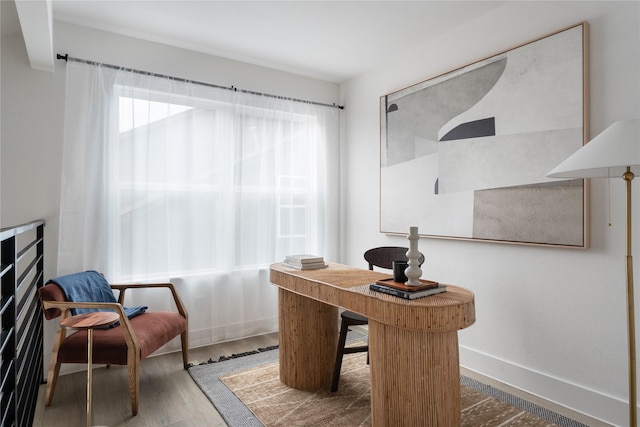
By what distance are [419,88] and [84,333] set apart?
3.10 m

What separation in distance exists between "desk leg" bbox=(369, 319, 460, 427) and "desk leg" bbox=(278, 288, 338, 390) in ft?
2.55

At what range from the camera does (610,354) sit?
7.23ft

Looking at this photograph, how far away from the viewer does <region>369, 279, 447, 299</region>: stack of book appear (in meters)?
1.83

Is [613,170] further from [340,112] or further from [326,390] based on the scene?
[340,112]

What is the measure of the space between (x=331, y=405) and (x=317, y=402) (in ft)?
0.31

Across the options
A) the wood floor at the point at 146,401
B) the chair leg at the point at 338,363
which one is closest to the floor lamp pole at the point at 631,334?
the wood floor at the point at 146,401

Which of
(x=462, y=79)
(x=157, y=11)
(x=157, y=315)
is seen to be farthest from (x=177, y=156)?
(x=462, y=79)

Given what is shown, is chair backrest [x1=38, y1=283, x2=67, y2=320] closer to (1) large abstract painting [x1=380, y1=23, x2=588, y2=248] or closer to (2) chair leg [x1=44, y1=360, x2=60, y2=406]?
(2) chair leg [x1=44, y1=360, x2=60, y2=406]

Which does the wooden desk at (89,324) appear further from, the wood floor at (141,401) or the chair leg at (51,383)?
Result: the chair leg at (51,383)

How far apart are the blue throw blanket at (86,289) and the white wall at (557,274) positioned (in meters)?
2.50

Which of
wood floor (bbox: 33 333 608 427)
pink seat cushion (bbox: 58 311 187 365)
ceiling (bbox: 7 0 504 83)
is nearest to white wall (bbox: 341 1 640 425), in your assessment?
wood floor (bbox: 33 333 608 427)

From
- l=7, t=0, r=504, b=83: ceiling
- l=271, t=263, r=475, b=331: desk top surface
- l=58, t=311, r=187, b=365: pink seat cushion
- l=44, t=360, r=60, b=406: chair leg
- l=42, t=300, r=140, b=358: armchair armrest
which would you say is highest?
l=7, t=0, r=504, b=83: ceiling

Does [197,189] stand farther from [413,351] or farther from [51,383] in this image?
[413,351]

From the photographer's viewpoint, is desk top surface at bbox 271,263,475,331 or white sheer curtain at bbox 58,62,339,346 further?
white sheer curtain at bbox 58,62,339,346
